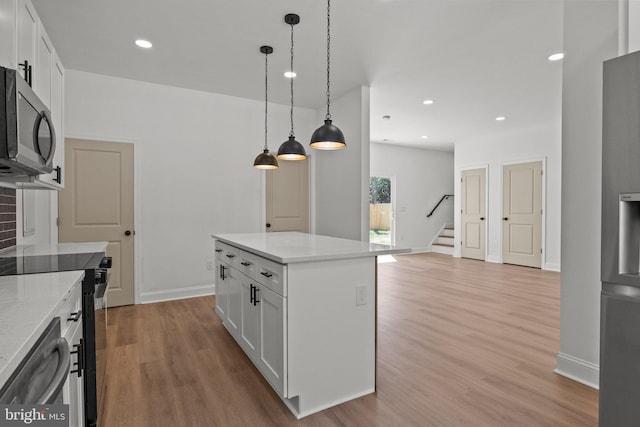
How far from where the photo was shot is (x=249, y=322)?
2441mm

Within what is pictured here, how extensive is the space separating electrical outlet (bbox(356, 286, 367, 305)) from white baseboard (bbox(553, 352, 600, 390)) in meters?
1.51

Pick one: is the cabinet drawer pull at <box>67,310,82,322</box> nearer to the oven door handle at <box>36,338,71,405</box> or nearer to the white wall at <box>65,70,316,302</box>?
the oven door handle at <box>36,338,71,405</box>

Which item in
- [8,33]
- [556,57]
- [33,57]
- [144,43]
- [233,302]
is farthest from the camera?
[556,57]

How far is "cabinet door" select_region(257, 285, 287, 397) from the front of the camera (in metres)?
1.90

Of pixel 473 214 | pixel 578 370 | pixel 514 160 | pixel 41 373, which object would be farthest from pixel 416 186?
pixel 41 373

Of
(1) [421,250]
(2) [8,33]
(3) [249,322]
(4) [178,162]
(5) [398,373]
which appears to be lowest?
(5) [398,373]

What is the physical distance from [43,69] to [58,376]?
2.40 meters

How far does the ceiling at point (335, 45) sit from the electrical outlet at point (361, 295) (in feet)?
7.32

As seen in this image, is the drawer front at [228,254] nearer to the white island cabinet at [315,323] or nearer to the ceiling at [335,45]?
the white island cabinet at [315,323]

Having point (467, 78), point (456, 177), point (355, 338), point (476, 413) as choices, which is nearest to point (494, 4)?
point (467, 78)

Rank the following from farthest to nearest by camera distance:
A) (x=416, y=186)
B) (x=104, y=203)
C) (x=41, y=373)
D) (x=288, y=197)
A: (x=416, y=186) < (x=288, y=197) < (x=104, y=203) < (x=41, y=373)

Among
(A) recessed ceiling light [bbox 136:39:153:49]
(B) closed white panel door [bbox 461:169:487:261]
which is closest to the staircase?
(B) closed white panel door [bbox 461:169:487:261]

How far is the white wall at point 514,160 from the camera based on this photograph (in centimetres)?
632

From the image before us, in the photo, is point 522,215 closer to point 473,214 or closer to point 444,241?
point 473,214
